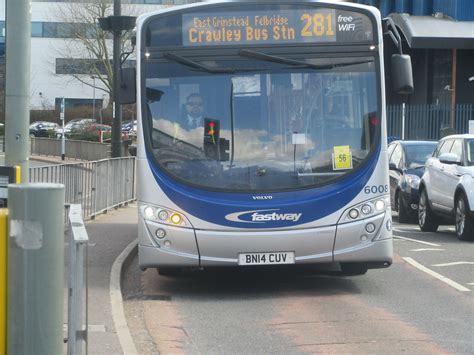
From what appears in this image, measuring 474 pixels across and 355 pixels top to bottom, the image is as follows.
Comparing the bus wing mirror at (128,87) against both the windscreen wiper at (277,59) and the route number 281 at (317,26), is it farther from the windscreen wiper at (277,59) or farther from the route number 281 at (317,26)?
the route number 281 at (317,26)

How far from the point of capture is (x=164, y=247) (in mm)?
9547

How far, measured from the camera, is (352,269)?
35.3 ft

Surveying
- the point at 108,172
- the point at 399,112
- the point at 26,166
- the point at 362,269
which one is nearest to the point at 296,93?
the point at 362,269

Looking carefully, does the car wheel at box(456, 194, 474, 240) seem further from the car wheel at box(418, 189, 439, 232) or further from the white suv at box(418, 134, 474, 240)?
the car wheel at box(418, 189, 439, 232)

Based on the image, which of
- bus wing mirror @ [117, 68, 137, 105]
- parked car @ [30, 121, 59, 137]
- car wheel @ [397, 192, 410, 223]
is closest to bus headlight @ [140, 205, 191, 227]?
bus wing mirror @ [117, 68, 137, 105]

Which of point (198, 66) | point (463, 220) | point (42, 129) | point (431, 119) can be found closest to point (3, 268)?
point (198, 66)

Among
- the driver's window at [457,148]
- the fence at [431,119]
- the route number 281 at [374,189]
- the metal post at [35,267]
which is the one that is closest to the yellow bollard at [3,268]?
the metal post at [35,267]

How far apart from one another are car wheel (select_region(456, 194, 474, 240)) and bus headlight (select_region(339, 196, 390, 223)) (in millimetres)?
5257

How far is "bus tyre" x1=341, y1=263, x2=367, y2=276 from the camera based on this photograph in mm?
10539

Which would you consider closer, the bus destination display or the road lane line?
the bus destination display

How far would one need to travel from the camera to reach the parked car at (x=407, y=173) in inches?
735

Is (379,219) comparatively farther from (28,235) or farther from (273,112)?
(28,235)

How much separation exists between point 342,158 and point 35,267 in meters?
5.29

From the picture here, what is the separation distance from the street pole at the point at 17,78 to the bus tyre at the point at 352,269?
424 centimetres
